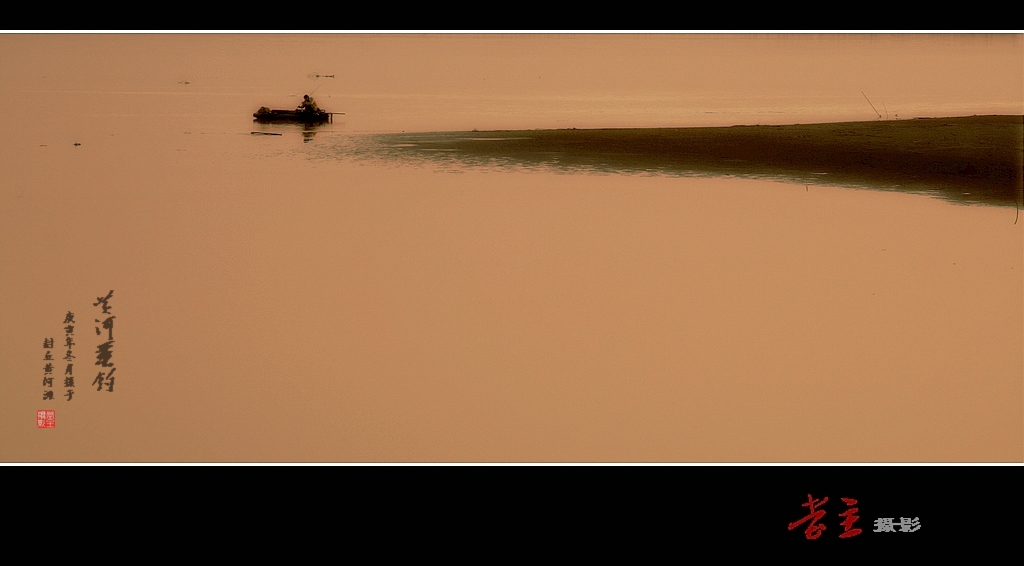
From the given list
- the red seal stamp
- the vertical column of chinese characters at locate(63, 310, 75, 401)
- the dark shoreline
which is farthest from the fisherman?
the red seal stamp

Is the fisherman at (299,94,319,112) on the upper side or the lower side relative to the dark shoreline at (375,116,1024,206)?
upper

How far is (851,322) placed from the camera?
77.5 inches

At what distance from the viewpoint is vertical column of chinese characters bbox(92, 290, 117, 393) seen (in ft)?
6.48

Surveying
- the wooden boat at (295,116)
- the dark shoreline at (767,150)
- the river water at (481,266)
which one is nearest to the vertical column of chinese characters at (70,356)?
the river water at (481,266)

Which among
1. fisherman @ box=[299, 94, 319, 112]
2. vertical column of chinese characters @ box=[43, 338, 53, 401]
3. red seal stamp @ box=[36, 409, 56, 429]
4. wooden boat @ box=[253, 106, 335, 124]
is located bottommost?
red seal stamp @ box=[36, 409, 56, 429]

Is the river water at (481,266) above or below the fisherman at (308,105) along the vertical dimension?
below

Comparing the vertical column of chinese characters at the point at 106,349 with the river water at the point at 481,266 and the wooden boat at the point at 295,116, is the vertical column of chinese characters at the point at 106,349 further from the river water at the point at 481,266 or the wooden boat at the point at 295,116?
the wooden boat at the point at 295,116

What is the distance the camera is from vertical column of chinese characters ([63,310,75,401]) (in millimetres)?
1973

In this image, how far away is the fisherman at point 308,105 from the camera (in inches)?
79.9

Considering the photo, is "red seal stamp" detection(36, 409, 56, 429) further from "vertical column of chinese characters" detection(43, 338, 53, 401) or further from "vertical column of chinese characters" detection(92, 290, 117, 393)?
"vertical column of chinese characters" detection(92, 290, 117, 393)

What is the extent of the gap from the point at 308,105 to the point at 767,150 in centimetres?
142

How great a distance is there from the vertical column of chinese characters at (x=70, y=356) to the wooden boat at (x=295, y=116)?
0.82 metres

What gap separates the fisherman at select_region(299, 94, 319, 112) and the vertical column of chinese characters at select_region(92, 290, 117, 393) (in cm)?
79

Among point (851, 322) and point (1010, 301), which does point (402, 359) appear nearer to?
point (851, 322)
